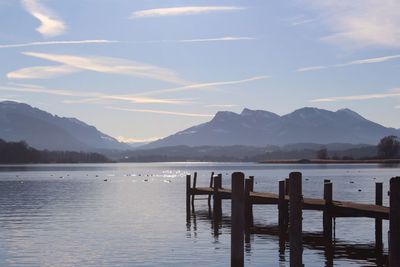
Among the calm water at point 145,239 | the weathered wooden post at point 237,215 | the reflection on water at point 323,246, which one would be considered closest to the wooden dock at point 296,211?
the weathered wooden post at point 237,215

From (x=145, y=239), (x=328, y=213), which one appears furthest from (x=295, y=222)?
(x=145, y=239)

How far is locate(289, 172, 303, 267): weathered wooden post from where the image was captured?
76.6 feet

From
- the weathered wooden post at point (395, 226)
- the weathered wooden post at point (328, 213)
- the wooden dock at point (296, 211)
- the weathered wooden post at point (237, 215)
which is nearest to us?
the weathered wooden post at point (395, 226)

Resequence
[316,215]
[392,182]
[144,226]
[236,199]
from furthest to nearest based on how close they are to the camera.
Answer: [316,215] → [144,226] → [236,199] → [392,182]

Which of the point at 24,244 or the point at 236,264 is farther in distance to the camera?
the point at 24,244

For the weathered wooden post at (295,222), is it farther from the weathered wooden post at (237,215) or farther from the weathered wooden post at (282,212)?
the weathered wooden post at (282,212)

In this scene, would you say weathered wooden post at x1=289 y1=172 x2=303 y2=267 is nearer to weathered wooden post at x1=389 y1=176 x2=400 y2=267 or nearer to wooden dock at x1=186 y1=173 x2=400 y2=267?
wooden dock at x1=186 y1=173 x2=400 y2=267

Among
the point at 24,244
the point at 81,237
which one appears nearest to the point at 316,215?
the point at 81,237

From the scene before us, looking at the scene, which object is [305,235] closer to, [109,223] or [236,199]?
[109,223]

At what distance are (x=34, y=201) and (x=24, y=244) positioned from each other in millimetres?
37348

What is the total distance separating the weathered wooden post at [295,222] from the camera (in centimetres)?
2335

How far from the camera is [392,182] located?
19500 millimetres

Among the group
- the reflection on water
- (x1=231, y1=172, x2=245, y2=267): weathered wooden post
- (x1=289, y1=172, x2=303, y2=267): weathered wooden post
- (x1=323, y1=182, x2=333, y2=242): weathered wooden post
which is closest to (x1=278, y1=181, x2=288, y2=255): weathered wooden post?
the reflection on water

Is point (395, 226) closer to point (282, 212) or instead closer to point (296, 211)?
point (296, 211)
